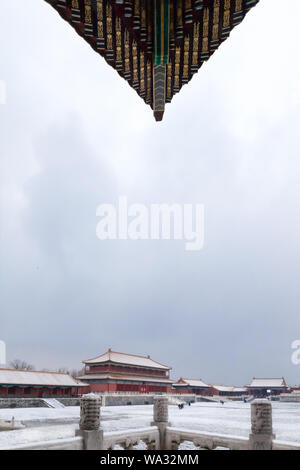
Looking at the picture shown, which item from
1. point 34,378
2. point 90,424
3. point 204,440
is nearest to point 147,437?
point 204,440

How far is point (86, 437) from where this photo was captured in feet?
36.5

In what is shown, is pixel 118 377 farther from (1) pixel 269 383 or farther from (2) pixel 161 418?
(1) pixel 269 383

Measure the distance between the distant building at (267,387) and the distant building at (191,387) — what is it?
8.38m

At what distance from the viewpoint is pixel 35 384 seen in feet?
117

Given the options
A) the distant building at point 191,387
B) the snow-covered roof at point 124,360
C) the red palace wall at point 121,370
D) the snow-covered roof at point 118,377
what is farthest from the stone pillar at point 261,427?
the distant building at point 191,387

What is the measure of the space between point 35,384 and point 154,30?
35180mm

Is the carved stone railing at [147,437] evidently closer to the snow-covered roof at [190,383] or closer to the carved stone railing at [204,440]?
the carved stone railing at [204,440]

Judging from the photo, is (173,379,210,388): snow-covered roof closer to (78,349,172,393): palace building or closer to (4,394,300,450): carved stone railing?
(78,349,172,393): palace building

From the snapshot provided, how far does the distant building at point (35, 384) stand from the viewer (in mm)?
34281

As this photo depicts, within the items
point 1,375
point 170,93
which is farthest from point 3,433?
point 1,375
